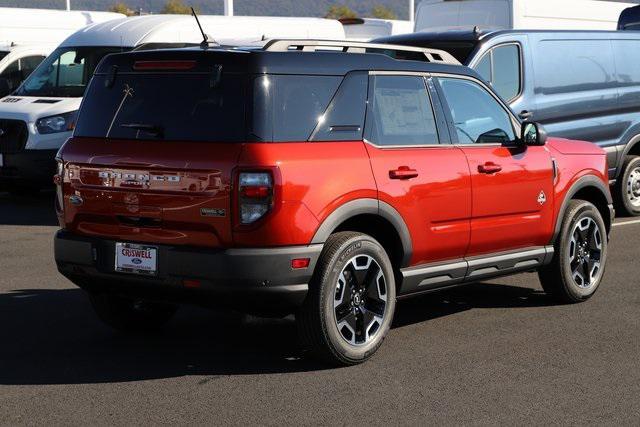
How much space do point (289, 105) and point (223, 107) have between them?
0.36m

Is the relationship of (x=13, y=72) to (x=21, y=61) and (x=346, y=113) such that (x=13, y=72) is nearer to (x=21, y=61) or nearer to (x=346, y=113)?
(x=21, y=61)

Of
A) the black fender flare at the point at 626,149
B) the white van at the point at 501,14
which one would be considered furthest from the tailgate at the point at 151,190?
the white van at the point at 501,14

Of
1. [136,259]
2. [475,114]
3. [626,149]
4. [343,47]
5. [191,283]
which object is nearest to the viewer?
[191,283]

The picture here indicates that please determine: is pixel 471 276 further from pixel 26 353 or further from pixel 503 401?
pixel 26 353

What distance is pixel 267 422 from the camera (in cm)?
558

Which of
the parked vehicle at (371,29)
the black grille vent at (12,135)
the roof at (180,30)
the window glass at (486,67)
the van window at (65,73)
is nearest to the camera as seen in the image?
the window glass at (486,67)

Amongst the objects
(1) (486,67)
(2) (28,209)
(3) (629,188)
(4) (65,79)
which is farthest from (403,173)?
(4) (65,79)

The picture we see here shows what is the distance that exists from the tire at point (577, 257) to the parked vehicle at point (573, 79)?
294 cm

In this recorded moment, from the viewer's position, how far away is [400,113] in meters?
7.11

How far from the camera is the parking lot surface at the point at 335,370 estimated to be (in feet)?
18.9

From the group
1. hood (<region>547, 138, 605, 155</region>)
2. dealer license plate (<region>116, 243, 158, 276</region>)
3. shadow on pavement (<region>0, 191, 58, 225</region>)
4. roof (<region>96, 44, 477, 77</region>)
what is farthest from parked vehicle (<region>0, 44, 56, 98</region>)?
dealer license plate (<region>116, 243, 158, 276</region>)

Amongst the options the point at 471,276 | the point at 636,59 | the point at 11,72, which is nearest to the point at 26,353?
the point at 471,276

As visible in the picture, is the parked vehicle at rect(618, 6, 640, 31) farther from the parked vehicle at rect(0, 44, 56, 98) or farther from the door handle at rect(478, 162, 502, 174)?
the door handle at rect(478, 162, 502, 174)

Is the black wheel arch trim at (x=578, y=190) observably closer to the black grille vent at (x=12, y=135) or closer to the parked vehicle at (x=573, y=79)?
the parked vehicle at (x=573, y=79)
